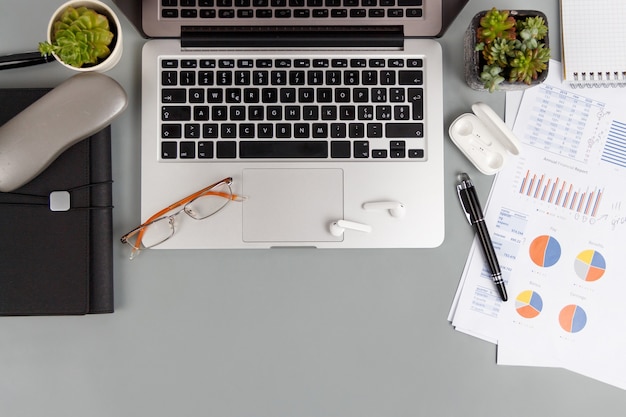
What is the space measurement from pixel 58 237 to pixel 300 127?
1.31 feet

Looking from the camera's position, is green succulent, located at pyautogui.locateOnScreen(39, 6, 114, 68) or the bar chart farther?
the bar chart

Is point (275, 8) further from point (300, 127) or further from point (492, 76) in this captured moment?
point (492, 76)

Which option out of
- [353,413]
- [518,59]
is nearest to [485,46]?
[518,59]

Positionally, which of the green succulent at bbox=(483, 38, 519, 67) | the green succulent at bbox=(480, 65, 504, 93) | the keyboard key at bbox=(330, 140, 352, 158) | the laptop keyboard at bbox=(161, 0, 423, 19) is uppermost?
the laptop keyboard at bbox=(161, 0, 423, 19)

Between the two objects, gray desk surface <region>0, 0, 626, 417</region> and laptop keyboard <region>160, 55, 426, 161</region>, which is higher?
laptop keyboard <region>160, 55, 426, 161</region>

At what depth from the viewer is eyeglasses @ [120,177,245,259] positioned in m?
0.73

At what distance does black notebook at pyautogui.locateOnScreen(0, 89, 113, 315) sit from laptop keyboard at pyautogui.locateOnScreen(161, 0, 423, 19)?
0.76ft

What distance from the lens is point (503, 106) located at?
0.77m

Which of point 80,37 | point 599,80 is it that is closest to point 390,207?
point 599,80

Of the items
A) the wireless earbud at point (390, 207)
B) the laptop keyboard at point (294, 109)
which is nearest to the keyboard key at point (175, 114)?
the laptop keyboard at point (294, 109)

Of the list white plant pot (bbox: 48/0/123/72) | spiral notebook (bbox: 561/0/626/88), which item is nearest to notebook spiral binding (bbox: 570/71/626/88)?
spiral notebook (bbox: 561/0/626/88)

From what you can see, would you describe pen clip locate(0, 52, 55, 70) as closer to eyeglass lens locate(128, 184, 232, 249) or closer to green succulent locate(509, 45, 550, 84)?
eyeglass lens locate(128, 184, 232, 249)

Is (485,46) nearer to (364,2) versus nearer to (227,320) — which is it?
(364,2)

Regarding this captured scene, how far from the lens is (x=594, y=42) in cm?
77
